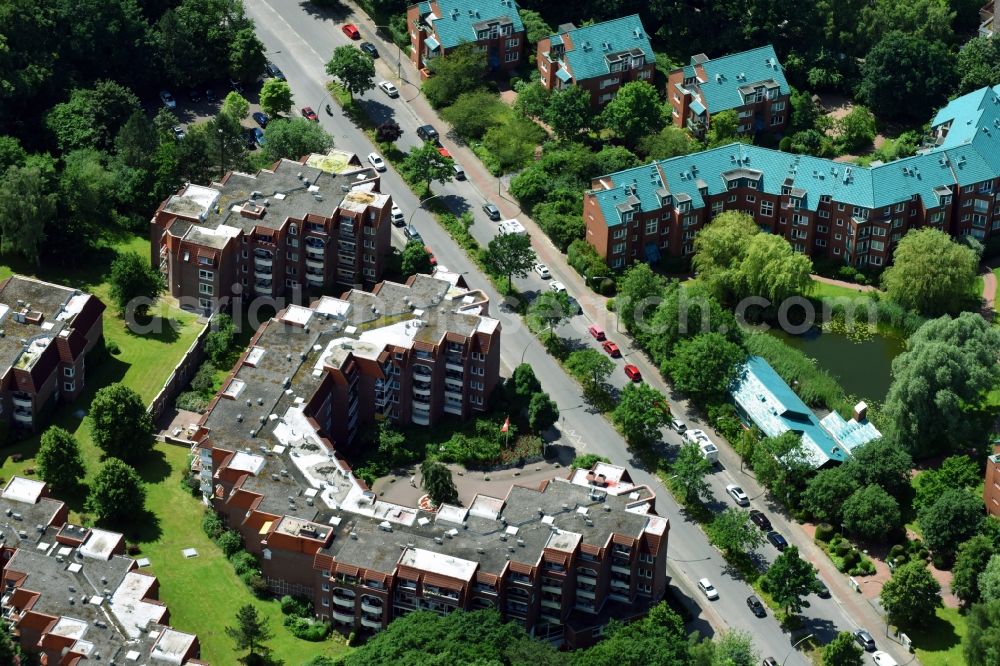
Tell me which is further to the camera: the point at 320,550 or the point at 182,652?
the point at 320,550

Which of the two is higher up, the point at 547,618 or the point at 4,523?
the point at 4,523

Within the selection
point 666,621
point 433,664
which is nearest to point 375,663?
point 433,664

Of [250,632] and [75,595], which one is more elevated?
[75,595]

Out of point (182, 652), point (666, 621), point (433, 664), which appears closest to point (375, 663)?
point (433, 664)

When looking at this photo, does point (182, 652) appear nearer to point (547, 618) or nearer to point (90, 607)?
point (90, 607)
